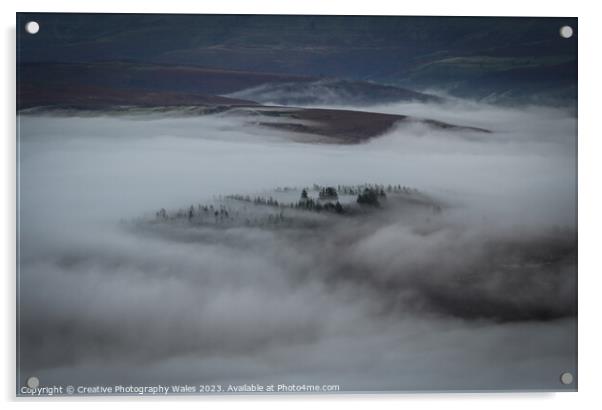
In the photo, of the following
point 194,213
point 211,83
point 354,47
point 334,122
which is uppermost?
point 354,47

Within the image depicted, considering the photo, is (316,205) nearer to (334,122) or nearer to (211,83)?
(334,122)

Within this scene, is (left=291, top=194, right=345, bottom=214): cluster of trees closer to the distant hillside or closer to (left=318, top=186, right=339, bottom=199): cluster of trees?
(left=318, top=186, right=339, bottom=199): cluster of trees

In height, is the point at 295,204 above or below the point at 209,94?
below

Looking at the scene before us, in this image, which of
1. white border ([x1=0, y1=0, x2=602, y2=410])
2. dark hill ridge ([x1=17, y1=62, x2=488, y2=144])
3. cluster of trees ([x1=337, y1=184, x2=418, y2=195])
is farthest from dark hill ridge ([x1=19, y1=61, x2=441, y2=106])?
cluster of trees ([x1=337, y1=184, x2=418, y2=195])

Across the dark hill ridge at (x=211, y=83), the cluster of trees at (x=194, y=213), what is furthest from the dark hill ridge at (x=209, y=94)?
the cluster of trees at (x=194, y=213)

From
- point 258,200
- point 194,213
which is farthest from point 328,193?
point 194,213

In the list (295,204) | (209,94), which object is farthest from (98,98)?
(295,204)
